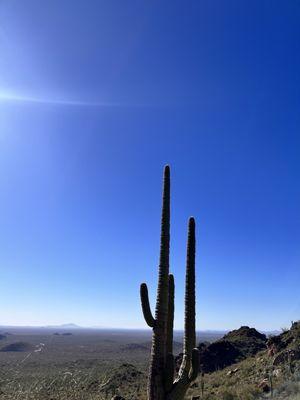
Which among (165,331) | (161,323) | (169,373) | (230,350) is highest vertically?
(230,350)

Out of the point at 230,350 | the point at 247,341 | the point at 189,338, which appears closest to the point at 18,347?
the point at 247,341

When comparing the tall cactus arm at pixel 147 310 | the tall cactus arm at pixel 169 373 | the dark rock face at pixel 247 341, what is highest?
the dark rock face at pixel 247 341

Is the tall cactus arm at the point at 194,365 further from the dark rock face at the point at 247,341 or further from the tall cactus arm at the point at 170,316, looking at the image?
the dark rock face at the point at 247,341

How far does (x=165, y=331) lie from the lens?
43.7ft

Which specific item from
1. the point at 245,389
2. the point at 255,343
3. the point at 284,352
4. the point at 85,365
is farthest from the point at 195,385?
the point at 85,365

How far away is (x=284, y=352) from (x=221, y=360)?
14.0m

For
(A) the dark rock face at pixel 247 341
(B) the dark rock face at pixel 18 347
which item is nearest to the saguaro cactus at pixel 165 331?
(A) the dark rock face at pixel 247 341

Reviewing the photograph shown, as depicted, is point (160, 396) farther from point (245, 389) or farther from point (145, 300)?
point (245, 389)

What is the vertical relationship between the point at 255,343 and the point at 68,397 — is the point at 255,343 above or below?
above

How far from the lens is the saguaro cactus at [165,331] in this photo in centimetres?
1276

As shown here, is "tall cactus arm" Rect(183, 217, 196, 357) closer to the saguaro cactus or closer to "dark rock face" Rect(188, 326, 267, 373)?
the saguaro cactus

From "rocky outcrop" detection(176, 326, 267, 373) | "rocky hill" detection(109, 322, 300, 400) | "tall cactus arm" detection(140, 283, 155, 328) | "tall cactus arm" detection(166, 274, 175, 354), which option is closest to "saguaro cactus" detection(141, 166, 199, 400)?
"tall cactus arm" detection(140, 283, 155, 328)

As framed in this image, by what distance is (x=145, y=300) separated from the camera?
13.6 meters

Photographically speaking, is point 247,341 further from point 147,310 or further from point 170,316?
point 147,310
